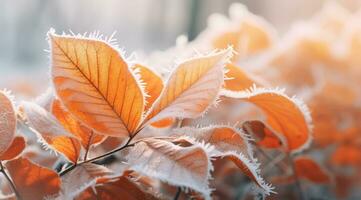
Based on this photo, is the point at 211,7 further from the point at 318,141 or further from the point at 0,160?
the point at 0,160

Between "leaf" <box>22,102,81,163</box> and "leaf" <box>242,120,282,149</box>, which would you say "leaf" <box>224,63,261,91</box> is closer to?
"leaf" <box>242,120,282,149</box>

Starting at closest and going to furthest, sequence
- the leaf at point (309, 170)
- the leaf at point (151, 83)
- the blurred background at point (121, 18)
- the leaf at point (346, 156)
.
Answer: the leaf at point (151, 83) < the leaf at point (309, 170) < the leaf at point (346, 156) < the blurred background at point (121, 18)

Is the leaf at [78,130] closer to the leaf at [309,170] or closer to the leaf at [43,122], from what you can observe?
the leaf at [43,122]

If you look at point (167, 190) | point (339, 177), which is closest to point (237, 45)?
point (339, 177)

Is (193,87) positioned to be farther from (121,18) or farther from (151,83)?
(121,18)

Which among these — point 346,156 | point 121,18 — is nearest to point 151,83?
point 346,156

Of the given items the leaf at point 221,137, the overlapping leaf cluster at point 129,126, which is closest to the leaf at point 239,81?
the overlapping leaf cluster at point 129,126

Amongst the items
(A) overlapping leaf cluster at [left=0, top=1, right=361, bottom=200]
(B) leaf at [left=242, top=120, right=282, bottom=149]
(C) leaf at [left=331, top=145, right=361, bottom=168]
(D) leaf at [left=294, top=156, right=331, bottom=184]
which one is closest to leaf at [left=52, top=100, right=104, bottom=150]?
(A) overlapping leaf cluster at [left=0, top=1, right=361, bottom=200]
